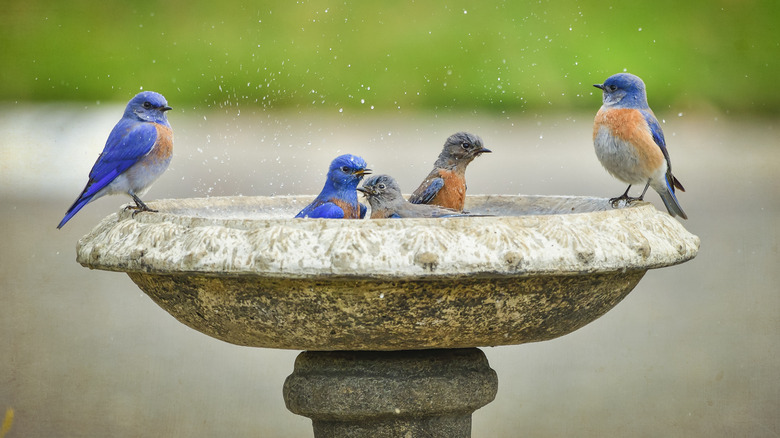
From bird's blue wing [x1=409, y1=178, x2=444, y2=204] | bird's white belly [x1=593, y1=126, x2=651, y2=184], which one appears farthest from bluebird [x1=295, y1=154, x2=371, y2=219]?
bird's white belly [x1=593, y1=126, x2=651, y2=184]

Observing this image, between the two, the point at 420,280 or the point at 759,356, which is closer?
the point at 420,280

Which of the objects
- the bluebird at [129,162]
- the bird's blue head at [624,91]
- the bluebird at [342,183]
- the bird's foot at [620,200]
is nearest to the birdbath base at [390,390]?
the bluebird at [342,183]

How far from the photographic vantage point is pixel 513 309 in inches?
96.0

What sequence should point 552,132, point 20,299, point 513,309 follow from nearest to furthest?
point 513,309, point 20,299, point 552,132

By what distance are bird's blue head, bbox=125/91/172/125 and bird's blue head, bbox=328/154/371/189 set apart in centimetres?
73

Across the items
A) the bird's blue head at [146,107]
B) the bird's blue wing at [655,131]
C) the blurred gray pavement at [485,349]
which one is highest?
the bird's blue wing at [655,131]

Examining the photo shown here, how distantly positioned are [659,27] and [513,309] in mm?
8974

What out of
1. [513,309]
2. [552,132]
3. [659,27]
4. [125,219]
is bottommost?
[125,219]

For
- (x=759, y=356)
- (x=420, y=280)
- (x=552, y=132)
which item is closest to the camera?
(x=420, y=280)

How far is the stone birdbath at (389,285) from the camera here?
226cm

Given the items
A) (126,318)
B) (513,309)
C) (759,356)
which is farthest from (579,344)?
(513,309)

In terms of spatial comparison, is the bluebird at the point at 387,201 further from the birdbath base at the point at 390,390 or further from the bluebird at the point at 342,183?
the birdbath base at the point at 390,390

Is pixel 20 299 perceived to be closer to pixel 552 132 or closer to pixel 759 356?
pixel 759 356

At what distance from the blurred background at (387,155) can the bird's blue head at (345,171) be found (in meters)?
2.06
